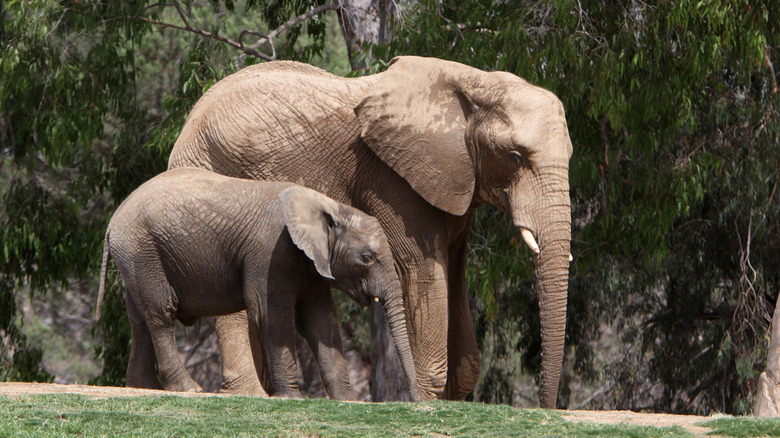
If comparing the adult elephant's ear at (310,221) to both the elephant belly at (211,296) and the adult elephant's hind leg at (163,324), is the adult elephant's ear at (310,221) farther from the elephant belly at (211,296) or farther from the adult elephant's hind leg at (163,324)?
the adult elephant's hind leg at (163,324)

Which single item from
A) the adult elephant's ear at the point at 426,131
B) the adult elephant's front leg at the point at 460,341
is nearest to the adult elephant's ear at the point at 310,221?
the adult elephant's ear at the point at 426,131

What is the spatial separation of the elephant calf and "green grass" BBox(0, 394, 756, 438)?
1.08 metres

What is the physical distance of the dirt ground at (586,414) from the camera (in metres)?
7.28

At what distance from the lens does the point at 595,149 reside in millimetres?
14438

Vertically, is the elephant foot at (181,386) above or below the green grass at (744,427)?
below

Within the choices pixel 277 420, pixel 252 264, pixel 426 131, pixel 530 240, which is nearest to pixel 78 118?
pixel 426 131

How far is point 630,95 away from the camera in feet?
44.9

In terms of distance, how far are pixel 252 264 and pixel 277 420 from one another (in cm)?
182

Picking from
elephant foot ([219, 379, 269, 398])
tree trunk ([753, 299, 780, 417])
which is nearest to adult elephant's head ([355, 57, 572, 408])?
tree trunk ([753, 299, 780, 417])

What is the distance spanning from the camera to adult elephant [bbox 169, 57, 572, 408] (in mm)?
9062

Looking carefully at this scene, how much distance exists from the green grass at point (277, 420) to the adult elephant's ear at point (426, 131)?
2.13 meters

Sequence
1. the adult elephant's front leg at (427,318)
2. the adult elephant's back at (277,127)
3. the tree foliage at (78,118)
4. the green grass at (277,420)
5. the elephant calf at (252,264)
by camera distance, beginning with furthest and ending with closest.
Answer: the tree foliage at (78,118), the adult elephant's back at (277,127), the adult elephant's front leg at (427,318), the elephant calf at (252,264), the green grass at (277,420)

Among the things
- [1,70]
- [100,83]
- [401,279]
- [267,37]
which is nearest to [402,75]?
[401,279]

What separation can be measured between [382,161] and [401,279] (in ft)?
2.88
